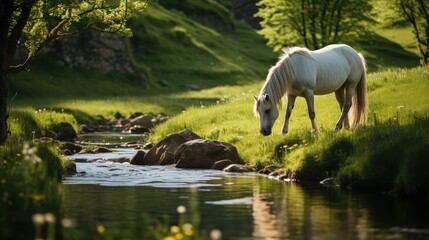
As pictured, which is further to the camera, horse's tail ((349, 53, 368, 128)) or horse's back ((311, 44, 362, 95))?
horse's tail ((349, 53, 368, 128))

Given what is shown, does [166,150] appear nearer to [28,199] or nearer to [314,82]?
[314,82]

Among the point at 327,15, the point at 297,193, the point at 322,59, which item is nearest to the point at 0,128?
the point at 297,193

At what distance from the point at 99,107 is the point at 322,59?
31.3m

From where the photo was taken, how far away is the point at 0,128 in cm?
2503

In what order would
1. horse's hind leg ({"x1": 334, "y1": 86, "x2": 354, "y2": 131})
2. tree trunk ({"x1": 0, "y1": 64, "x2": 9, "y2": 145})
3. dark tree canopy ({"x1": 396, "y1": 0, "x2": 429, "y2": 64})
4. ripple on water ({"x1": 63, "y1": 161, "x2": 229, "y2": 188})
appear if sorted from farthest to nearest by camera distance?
dark tree canopy ({"x1": 396, "y1": 0, "x2": 429, "y2": 64}), horse's hind leg ({"x1": 334, "y1": 86, "x2": 354, "y2": 131}), tree trunk ({"x1": 0, "y1": 64, "x2": 9, "y2": 145}), ripple on water ({"x1": 63, "y1": 161, "x2": 229, "y2": 188})

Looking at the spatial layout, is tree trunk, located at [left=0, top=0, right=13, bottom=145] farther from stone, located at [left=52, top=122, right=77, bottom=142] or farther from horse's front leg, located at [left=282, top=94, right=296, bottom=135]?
stone, located at [left=52, top=122, right=77, bottom=142]

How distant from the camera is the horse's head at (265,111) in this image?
27547mm

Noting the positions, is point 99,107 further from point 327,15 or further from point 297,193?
point 297,193

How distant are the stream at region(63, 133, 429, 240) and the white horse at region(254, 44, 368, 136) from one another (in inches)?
129

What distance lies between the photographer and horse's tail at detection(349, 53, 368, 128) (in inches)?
1198

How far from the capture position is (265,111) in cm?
2767

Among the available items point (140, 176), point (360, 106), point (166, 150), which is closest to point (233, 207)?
point (140, 176)

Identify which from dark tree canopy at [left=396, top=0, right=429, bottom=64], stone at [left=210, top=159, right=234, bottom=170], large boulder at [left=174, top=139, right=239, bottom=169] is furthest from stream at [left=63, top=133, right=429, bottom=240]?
dark tree canopy at [left=396, top=0, right=429, bottom=64]

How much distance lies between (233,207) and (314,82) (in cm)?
1142
